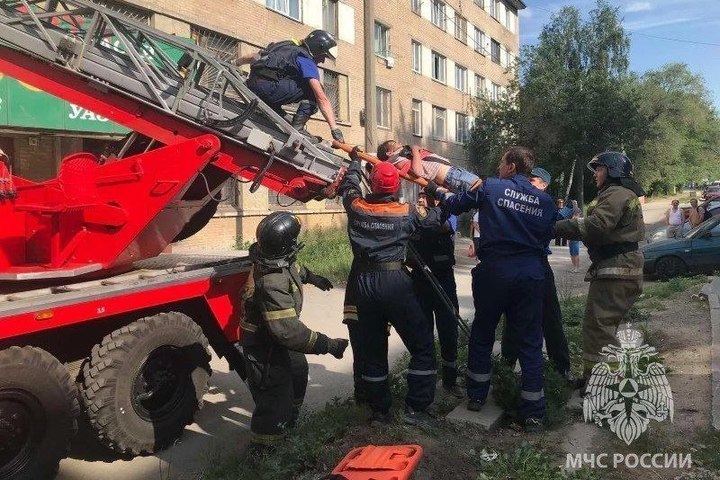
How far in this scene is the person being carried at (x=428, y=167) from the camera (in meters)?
4.67

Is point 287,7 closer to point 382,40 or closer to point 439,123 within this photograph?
point 382,40

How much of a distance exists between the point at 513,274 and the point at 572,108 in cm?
2564

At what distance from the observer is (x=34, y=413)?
137 inches

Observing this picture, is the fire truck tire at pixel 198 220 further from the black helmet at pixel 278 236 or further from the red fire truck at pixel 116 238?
the black helmet at pixel 278 236

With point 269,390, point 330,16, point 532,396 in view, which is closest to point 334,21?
point 330,16

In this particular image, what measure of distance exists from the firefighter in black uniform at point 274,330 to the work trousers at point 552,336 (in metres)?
1.81

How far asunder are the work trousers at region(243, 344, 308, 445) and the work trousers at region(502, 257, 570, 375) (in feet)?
6.60

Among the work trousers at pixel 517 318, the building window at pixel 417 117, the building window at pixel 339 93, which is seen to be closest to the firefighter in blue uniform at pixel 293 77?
the work trousers at pixel 517 318

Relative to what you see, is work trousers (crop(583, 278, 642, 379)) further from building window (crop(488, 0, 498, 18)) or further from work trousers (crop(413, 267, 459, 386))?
building window (crop(488, 0, 498, 18))

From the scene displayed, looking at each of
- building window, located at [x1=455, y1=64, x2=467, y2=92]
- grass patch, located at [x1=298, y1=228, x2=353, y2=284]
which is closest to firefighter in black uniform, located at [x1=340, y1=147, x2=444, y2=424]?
grass patch, located at [x1=298, y1=228, x2=353, y2=284]

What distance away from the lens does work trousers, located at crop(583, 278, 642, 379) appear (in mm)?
4520

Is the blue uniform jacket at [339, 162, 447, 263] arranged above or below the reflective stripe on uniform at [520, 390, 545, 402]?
above

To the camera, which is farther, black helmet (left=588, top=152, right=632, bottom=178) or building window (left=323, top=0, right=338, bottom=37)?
building window (left=323, top=0, right=338, bottom=37)

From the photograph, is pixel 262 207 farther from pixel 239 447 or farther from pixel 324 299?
pixel 239 447
